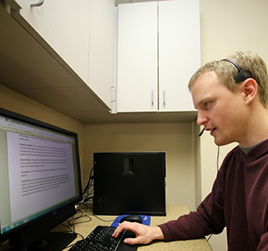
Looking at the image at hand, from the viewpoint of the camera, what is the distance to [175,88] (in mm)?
1278

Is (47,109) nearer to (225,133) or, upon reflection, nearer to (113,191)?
(113,191)

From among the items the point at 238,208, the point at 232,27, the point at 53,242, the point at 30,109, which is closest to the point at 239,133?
the point at 238,208

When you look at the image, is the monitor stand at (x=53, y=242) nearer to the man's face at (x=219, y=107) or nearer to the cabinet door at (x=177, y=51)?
the man's face at (x=219, y=107)

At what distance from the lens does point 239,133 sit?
71 cm

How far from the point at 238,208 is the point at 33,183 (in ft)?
2.43

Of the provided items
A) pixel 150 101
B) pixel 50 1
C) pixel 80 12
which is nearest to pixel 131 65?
pixel 150 101

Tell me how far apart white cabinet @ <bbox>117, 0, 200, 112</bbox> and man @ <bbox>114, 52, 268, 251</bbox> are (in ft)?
1.62

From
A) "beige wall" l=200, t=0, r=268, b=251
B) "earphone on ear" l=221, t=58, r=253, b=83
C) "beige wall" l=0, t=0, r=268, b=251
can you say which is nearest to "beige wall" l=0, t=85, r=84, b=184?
"beige wall" l=0, t=0, r=268, b=251

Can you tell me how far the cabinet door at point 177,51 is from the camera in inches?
Answer: 50.0

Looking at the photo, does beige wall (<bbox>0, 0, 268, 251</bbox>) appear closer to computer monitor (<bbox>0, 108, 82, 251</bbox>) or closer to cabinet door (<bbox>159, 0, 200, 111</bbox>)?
cabinet door (<bbox>159, 0, 200, 111</bbox>)

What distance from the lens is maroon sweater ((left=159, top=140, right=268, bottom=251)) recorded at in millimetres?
627

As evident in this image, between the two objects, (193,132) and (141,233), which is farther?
(193,132)

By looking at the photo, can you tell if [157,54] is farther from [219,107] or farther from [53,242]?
[53,242]

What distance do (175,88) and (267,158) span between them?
29.1 inches
